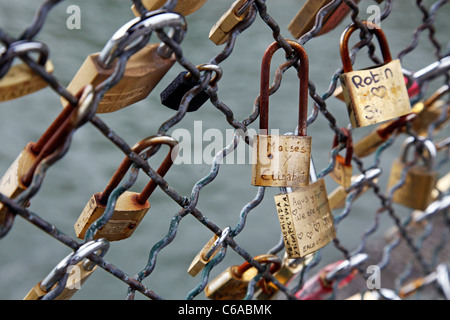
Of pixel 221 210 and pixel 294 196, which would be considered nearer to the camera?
pixel 294 196

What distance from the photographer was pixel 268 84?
677 mm

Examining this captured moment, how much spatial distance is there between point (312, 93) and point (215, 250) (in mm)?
287

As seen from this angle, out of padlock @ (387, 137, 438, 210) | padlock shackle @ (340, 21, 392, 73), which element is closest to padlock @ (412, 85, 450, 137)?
padlock @ (387, 137, 438, 210)

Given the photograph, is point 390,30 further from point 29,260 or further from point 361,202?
point 29,260

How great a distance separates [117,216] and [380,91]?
1.42 ft

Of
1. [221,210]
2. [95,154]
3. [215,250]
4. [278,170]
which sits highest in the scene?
[278,170]

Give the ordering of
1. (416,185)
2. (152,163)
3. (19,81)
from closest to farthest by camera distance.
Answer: (19,81)
(416,185)
(152,163)

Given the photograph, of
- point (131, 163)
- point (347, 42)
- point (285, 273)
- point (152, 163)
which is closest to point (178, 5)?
point (131, 163)

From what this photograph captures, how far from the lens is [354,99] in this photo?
2.47ft

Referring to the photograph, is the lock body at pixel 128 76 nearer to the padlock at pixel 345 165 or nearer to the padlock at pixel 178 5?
the padlock at pixel 178 5

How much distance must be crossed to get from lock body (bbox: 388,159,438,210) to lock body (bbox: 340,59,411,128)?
59 cm

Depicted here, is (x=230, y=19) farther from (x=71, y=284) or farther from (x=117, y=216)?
(x=71, y=284)

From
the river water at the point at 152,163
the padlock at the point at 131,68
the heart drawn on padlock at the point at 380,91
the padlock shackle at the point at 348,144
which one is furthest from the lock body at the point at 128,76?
the river water at the point at 152,163
